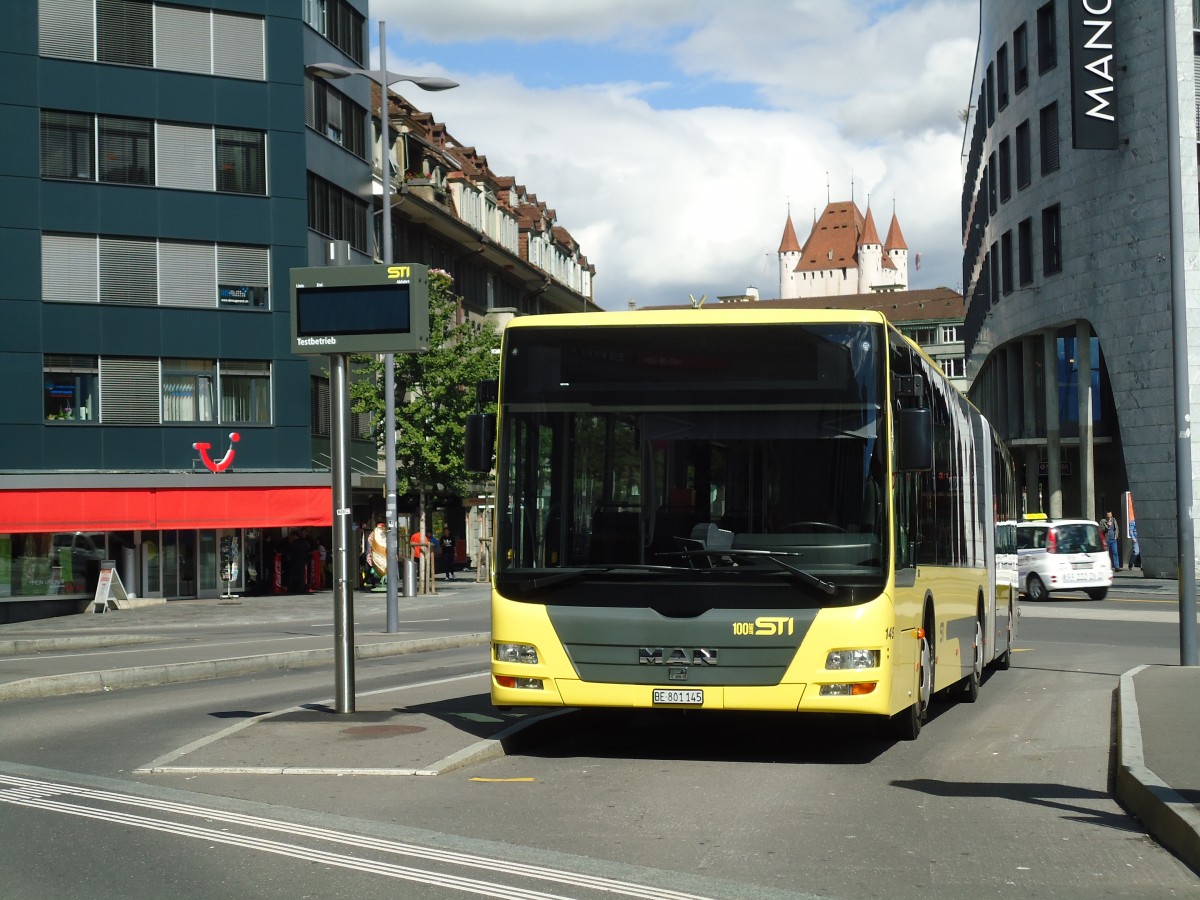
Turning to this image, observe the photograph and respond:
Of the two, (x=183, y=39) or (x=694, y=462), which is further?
(x=183, y=39)

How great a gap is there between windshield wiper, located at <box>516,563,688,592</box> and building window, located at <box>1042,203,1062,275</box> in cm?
4356

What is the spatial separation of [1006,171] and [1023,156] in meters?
2.72

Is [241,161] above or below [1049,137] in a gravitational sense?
below

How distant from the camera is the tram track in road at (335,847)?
6645 mm

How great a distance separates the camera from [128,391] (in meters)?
41.7

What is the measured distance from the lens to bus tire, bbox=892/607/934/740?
11797 mm

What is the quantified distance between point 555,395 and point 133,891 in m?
5.02

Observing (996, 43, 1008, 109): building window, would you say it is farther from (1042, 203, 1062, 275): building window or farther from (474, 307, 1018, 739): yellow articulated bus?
(474, 307, 1018, 739): yellow articulated bus

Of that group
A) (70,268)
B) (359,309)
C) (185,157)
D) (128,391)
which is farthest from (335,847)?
(185,157)

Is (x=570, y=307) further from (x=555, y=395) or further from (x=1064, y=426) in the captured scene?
(x=555, y=395)

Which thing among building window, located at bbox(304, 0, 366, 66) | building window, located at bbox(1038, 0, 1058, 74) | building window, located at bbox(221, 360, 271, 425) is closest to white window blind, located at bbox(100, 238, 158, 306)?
building window, located at bbox(221, 360, 271, 425)

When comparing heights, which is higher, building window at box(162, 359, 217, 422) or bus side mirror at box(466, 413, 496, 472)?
building window at box(162, 359, 217, 422)

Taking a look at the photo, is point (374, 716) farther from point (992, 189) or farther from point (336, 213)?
point (992, 189)

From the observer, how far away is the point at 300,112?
4400 centimetres
